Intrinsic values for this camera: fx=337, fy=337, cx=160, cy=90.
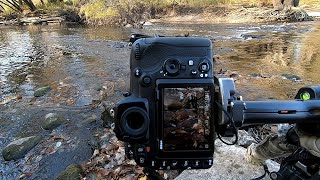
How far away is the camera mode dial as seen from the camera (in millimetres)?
1199

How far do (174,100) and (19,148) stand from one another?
4.24 meters

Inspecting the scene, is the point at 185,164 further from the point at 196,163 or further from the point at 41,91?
the point at 41,91

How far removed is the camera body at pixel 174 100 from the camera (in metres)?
1.18

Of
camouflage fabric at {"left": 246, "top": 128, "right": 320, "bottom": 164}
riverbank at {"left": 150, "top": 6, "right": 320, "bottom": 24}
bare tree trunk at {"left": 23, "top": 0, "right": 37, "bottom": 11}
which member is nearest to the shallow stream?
camouflage fabric at {"left": 246, "top": 128, "right": 320, "bottom": 164}

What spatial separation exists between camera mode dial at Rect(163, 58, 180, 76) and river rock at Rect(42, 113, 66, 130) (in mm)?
4843

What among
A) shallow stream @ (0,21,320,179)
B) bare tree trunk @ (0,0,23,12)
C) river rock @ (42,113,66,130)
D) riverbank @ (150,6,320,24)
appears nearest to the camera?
river rock @ (42,113,66,130)

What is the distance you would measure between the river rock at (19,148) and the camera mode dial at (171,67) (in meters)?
4.13

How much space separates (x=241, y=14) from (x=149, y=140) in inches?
907

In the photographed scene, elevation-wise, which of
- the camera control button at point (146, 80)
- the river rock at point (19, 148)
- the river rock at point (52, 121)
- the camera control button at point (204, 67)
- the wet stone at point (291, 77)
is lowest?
the river rock at point (19, 148)

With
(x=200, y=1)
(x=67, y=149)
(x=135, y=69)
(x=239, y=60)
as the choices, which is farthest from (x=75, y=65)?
(x=200, y=1)

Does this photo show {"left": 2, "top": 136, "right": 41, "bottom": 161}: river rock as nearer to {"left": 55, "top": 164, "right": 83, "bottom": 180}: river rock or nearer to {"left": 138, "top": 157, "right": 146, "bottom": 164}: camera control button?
{"left": 55, "top": 164, "right": 83, "bottom": 180}: river rock

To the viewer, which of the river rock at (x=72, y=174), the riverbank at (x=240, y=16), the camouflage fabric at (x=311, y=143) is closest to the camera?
the camouflage fabric at (x=311, y=143)

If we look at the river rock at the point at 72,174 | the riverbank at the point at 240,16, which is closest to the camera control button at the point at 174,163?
the river rock at the point at 72,174

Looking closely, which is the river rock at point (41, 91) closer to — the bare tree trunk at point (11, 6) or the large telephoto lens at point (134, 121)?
the large telephoto lens at point (134, 121)
